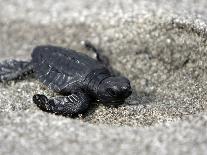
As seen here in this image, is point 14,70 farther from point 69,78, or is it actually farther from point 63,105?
point 63,105

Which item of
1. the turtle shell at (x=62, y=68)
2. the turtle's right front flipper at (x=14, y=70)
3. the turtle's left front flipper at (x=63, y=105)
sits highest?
the turtle shell at (x=62, y=68)

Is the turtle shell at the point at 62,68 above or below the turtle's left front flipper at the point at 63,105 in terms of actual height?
above

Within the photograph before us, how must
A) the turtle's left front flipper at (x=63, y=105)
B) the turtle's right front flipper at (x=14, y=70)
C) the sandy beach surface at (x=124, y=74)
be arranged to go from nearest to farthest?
1. the sandy beach surface at (x=124, y=74)
2. the turtle's left front flipper at (x=63, y=105)
3. the turtle's right front flipper at (x=14, y=70)

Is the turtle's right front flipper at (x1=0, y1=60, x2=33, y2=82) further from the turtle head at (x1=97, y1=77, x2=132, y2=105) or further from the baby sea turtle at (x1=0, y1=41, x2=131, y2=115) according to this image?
the turtle head at (x1=97, y1=77, x2=132, y2=105)

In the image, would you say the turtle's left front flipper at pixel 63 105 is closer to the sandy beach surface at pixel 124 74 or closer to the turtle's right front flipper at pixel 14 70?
the sandy beach surface at pixel 124 74

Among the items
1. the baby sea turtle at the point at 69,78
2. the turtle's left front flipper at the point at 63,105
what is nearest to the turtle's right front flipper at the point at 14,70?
the baby sea turtle at the point at 69,78

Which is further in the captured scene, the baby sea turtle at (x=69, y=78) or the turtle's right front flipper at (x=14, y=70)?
the turtle's right front flipper at (x=14, y=70)

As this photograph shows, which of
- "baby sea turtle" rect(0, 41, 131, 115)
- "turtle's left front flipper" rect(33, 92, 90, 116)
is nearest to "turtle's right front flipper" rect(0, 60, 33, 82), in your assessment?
"baby sea turtle" rect(0, 41, 131, 115)

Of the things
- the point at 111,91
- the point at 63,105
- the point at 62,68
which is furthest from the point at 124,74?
the point at 63,105
